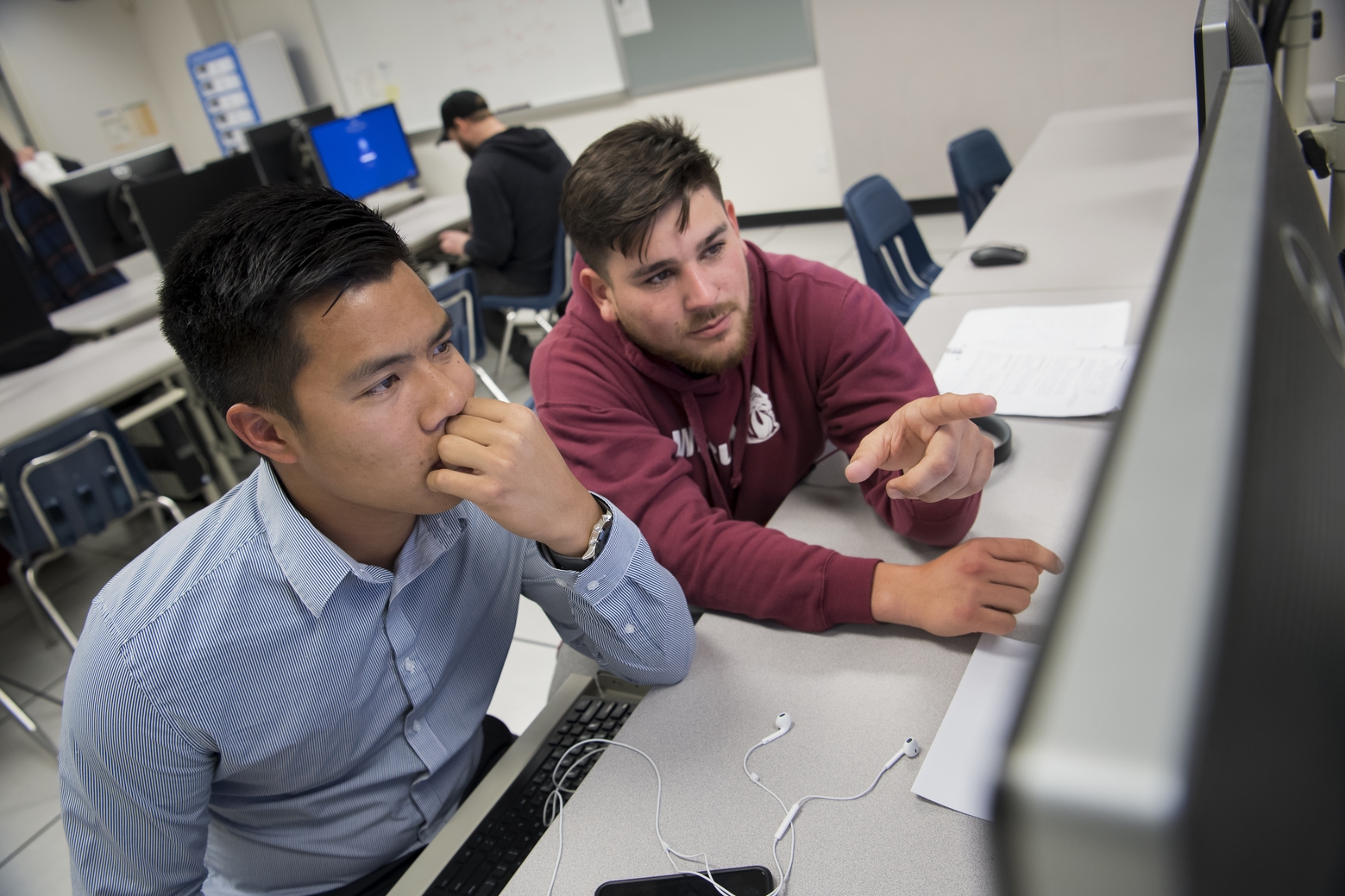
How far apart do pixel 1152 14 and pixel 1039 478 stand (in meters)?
3.53

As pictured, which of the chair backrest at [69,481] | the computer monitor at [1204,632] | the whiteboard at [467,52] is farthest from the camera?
the whiteboard at [467,52]

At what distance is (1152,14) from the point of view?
12.3ft

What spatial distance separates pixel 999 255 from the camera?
2035 millimetres

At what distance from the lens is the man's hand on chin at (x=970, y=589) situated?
94 centimetres

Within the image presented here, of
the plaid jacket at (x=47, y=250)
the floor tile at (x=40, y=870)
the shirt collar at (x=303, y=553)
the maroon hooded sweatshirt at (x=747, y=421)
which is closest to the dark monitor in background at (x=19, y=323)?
the plaid jacket at (x=47, y=250)

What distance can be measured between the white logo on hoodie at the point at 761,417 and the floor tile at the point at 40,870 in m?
1.73

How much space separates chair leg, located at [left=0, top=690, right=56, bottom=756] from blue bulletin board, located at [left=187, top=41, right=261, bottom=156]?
5140 millimetres

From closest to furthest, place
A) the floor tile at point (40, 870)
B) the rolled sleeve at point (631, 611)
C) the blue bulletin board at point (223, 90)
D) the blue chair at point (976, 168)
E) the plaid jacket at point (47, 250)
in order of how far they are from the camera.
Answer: the rolled sleeve at point (631, 611), the floor tile at point (40, 870), the blue chair at point (976, 168), the plaid jacket at point (47, 250), the blue bulletin board at point (223, 90)

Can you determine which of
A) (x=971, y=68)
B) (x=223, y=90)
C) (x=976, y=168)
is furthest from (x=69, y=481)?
(x=223, y=90)

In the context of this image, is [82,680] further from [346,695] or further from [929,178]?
[929,178]

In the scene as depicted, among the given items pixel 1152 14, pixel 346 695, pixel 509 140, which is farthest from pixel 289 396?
pixel 1152 14

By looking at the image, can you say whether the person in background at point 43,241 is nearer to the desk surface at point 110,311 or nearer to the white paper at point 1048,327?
the desk surface at point 110,311

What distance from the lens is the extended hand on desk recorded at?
938 mm

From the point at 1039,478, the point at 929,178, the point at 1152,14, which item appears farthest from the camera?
the point at 929,178
